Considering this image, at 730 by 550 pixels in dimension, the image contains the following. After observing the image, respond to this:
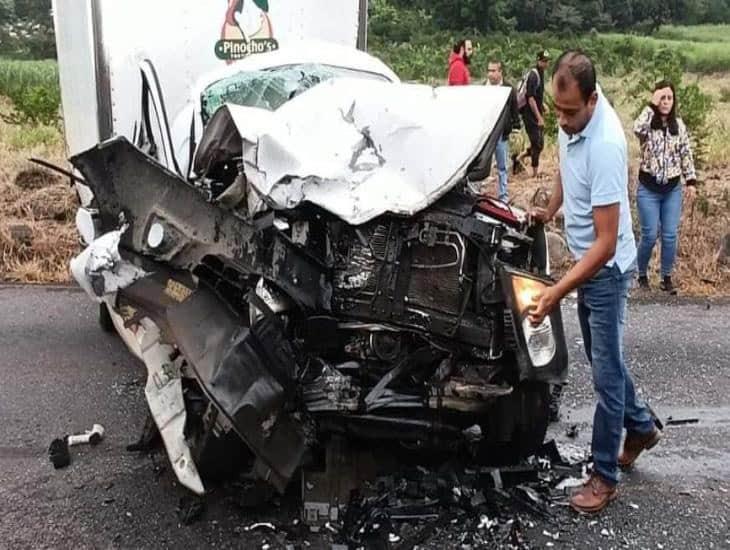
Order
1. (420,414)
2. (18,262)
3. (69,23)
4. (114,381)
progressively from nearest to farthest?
(420,414) → (114,381) → (69,23) → (18,262)

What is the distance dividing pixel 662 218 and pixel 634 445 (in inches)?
130

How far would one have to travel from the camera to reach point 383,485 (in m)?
3.79

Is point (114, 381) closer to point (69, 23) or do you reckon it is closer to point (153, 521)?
point (153, 521)

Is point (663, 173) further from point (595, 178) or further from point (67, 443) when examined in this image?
point (67, 443)

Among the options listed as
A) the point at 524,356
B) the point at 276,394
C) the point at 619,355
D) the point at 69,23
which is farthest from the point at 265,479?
the point at 69,23

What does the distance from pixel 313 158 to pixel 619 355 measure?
5.04 feet

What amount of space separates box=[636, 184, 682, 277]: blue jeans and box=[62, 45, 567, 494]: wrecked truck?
3.51 metres

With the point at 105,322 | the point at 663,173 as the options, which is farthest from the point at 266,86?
the point at 663,173

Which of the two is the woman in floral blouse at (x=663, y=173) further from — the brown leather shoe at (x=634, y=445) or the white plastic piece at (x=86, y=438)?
the white plastic piece at (x=86, y=438)

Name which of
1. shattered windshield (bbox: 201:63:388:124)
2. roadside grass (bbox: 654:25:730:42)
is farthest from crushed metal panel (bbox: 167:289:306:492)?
roadside grass (bbox: 654:25:730:42)

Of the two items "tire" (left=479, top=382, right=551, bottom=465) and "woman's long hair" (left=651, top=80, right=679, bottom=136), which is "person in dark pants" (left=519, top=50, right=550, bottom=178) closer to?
"woman's long hair" (left=651, top=80, right=679, bottom=136)

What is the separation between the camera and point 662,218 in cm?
696

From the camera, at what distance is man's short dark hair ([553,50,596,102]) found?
133 inches

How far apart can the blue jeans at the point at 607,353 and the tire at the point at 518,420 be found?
9.3 inches
